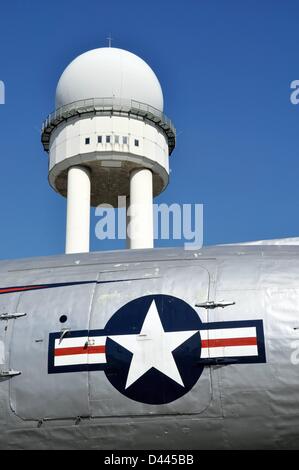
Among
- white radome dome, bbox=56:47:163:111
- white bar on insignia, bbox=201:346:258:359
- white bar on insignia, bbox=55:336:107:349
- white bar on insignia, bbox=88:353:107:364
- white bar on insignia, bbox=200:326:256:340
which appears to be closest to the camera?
white bar on insignia, bbox=201:346:258:359

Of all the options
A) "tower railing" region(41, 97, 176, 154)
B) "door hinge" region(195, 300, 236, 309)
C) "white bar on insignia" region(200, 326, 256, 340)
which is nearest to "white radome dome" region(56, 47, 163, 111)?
"tower railing" region(41, 97, 176, 154)

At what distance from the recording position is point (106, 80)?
174 feet

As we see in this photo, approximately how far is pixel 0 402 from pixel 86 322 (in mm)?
2264

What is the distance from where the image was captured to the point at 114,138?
5166 centimetres

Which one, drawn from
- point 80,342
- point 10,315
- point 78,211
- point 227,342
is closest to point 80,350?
point 80,342

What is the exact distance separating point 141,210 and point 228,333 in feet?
136

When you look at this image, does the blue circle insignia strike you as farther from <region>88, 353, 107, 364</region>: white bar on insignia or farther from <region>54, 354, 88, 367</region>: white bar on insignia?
<region>54, 354, 88, 367</region>: white bar on insignia

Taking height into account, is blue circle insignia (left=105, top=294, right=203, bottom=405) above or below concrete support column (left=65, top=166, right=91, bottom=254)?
below

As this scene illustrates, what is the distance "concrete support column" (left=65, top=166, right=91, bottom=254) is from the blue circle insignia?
38.9m

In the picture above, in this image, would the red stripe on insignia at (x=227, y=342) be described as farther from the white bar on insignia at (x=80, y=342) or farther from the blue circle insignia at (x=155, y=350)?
the white bar on insignia at (x=80, y=342)

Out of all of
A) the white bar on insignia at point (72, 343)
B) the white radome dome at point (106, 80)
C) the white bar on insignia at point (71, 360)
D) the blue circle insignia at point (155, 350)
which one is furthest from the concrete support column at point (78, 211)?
the blue circle insignia at point (155, 350)

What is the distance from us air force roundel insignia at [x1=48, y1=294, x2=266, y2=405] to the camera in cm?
1094

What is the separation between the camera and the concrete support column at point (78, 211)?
5062cm

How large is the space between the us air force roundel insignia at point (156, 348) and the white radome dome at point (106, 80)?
141 feet
